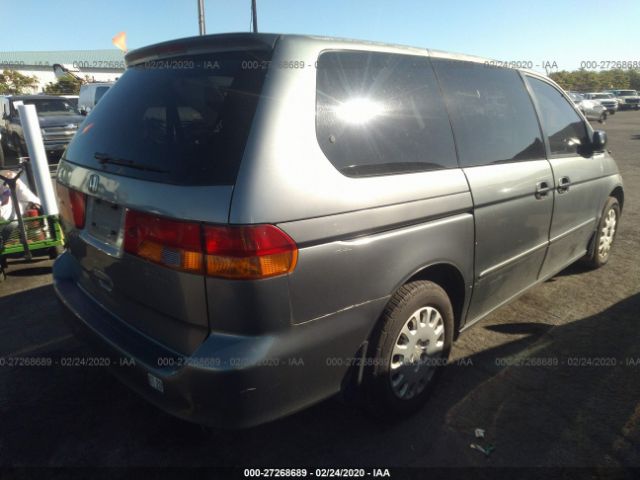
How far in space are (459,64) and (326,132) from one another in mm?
1343

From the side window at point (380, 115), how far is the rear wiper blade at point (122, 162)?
0.70 m

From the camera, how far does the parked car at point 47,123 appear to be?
1173 cm

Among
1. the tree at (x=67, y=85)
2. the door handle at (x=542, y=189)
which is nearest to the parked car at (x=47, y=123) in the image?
the door handle at (x=542, y=189)

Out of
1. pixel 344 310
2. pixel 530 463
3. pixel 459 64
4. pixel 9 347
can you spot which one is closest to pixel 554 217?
pixel 459 64

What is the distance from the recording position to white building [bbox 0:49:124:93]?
152ft

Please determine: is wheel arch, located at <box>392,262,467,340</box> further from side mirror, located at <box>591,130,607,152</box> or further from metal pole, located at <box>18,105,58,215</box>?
metal pole, located at <box>18,105,58,215</box>

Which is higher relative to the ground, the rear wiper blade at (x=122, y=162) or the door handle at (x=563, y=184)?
the rear wiper blade at (x=122, y=162)

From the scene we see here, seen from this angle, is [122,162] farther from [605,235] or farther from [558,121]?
[605,235]

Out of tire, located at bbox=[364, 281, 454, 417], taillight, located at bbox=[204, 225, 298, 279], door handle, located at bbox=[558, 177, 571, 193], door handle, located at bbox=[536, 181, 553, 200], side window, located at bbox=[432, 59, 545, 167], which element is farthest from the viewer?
door handle, located at bbox=[558, 177, 571, 193]

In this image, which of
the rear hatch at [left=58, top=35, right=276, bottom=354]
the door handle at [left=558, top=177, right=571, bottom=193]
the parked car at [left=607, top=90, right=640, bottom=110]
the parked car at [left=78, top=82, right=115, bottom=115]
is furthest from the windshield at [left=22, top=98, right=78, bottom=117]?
the parked car at [left=607, top=90, right=640, bottom=110]

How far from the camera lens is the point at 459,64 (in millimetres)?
2738

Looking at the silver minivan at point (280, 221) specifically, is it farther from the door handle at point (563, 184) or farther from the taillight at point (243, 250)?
the door handle at point (563, 184)

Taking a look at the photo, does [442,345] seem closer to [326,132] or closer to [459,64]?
[326,132]

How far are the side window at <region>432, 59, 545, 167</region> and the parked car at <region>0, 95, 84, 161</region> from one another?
11536mm
